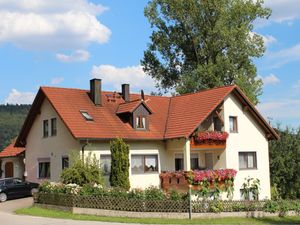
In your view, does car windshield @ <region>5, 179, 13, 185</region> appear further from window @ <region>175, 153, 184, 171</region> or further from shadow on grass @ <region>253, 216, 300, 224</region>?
shadow on grass @ <region>253, 216, 300, 224</region>

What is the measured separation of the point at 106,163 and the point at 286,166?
644 inches

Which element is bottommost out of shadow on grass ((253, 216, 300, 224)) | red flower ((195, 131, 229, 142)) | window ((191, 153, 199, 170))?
shadow on grass ((253, 216, 300, 224))

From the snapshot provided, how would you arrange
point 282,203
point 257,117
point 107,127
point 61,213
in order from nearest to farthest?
point 61,213, point 282,203, point 107,127, point 257,117

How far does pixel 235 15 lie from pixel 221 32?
278 centimetres

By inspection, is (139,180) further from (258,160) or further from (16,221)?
(16,221)

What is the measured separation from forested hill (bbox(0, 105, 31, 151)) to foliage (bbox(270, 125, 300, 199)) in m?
54.3

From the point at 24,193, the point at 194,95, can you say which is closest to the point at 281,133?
the point at 194,95

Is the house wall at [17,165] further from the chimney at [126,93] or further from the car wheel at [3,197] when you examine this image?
the chimney at [126,93]

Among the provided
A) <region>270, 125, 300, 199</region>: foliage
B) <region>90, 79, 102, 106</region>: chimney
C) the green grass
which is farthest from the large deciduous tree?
the green grass

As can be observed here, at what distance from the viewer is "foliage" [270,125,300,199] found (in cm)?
3941

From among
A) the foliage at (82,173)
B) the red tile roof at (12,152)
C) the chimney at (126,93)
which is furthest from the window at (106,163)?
the red tile roof at (12,152)

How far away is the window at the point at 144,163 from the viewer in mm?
31906

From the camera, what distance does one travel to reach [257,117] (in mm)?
35656

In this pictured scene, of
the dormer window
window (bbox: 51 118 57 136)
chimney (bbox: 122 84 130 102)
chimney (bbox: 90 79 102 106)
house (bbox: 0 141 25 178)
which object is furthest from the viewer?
house (bbox: 0 141 25 178)
